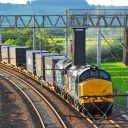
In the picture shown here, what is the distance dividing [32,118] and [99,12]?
21.7 metres

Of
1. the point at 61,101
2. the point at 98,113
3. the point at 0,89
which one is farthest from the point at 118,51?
the point at 98,113

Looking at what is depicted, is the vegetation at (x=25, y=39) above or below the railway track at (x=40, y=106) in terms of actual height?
above

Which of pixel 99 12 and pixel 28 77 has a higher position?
pixel 99 12

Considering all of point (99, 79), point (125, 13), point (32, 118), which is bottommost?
point (32, 118)

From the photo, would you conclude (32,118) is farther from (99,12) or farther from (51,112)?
(99,12)

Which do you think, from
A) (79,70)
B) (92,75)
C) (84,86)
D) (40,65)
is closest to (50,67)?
(40,65)

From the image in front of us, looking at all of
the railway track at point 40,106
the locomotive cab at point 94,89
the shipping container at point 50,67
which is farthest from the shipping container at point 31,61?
the locomotive cab at point 94,89

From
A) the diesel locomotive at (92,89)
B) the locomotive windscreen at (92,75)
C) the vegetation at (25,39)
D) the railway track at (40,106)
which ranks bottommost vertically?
the railway track at (40,106)

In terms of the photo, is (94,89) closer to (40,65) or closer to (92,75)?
(92,75)

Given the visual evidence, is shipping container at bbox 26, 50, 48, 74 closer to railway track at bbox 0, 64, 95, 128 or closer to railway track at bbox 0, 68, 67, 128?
railway track at bbox 0, 68, 67, 128

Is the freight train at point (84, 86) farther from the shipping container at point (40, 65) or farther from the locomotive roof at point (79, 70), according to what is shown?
the shipping container at point (40, 65)

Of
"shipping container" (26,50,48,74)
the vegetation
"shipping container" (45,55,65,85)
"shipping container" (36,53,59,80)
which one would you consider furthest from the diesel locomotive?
the vegetation

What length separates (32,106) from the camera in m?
29.5

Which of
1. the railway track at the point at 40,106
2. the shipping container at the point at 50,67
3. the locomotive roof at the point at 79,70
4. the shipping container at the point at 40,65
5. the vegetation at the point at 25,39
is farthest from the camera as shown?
the vegetation at the point at 25,39
